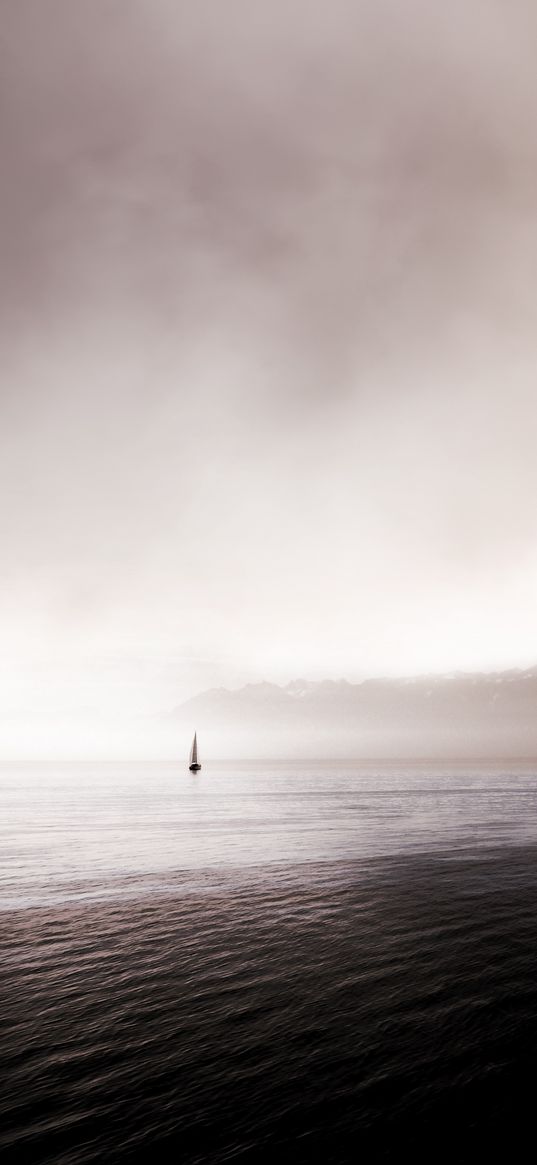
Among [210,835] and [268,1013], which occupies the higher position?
[268,1013]

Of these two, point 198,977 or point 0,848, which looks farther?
point 0,848

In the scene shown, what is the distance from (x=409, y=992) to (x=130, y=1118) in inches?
451

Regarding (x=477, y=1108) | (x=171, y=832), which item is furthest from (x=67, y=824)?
(x=477, y=1108)

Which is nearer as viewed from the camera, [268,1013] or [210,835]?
[268,1013]

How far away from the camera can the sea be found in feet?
42.8

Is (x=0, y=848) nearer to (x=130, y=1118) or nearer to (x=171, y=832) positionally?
(x=171, y=832)

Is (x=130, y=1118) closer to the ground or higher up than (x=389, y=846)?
higher up

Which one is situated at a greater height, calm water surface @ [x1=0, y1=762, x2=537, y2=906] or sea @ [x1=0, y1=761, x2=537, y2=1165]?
sea @ [x1=0, y1=761, x2=537, y2=1165]

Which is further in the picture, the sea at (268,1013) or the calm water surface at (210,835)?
the calm water surface at (210,835)

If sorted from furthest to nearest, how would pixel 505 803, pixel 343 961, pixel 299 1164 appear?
1. pixel 505 803
2. pixel 343 961
3. pixel 299 1164

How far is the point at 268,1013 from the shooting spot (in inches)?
747

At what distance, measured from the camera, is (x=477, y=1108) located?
46.4 feet

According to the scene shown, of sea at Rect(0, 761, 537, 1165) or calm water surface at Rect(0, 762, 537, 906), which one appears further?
calm water surface at Rect(0, 762, 537, 906)

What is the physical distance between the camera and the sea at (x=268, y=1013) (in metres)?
13.0
